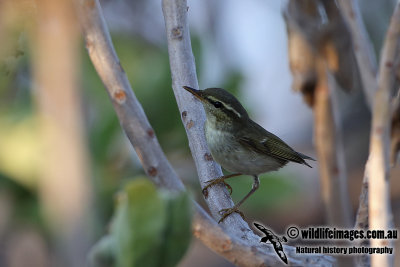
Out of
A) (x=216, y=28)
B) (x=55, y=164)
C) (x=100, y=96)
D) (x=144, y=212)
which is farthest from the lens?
(x=216, y=28)

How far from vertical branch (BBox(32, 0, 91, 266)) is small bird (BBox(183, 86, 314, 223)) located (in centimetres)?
98

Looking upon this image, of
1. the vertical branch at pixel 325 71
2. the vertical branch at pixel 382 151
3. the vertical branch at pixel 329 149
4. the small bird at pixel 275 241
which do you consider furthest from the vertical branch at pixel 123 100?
the vertical branch at pixel 329 149

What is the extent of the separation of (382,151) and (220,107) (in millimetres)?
1484

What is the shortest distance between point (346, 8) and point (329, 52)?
416 mm

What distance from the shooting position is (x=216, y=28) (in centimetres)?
799

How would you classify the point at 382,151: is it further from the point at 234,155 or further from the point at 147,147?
the point at 234,155

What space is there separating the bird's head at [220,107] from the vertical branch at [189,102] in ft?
1.83

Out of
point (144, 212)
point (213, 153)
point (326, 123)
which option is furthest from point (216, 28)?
point (144, 212)

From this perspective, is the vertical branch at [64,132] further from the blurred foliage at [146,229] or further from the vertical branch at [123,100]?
the blurred foliage at [146,229]

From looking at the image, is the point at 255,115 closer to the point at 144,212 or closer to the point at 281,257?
the point at 281,257

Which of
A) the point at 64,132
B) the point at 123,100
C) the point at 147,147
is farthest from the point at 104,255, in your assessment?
the point at 64,132

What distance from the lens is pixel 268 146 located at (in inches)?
137

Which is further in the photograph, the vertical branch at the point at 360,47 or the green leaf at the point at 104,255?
the vertical branch at the point at 360,47

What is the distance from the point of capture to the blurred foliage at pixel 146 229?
1.43 meters
